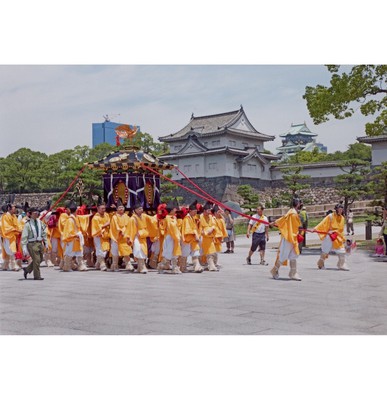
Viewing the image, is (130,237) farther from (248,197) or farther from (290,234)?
(248,197)

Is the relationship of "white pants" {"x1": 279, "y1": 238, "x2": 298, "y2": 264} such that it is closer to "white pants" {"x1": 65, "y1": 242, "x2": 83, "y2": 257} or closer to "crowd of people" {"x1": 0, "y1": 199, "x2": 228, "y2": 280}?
"crowd of people" {"x1": 0, "y1": 199, "x2": 228, "y2": 280}

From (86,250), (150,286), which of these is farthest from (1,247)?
(150,286)

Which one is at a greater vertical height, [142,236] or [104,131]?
[104,131]

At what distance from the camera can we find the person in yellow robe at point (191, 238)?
989 centimetres

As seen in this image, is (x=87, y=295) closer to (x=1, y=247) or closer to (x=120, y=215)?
(x=120, y=215)

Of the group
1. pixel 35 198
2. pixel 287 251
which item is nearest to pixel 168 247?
pixel 287 251

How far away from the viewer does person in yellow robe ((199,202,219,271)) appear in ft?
32.9

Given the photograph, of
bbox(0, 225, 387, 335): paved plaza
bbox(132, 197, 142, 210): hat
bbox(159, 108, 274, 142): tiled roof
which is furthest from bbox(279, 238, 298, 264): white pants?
bbox(159, 108, 274, 142): tiled roof

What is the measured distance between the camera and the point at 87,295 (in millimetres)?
7227

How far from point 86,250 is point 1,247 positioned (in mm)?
1656

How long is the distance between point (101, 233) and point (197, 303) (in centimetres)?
441

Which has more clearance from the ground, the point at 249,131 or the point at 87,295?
the point at 249,131

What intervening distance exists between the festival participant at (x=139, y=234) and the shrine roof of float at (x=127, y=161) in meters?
1.18

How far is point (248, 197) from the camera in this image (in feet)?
74.6
